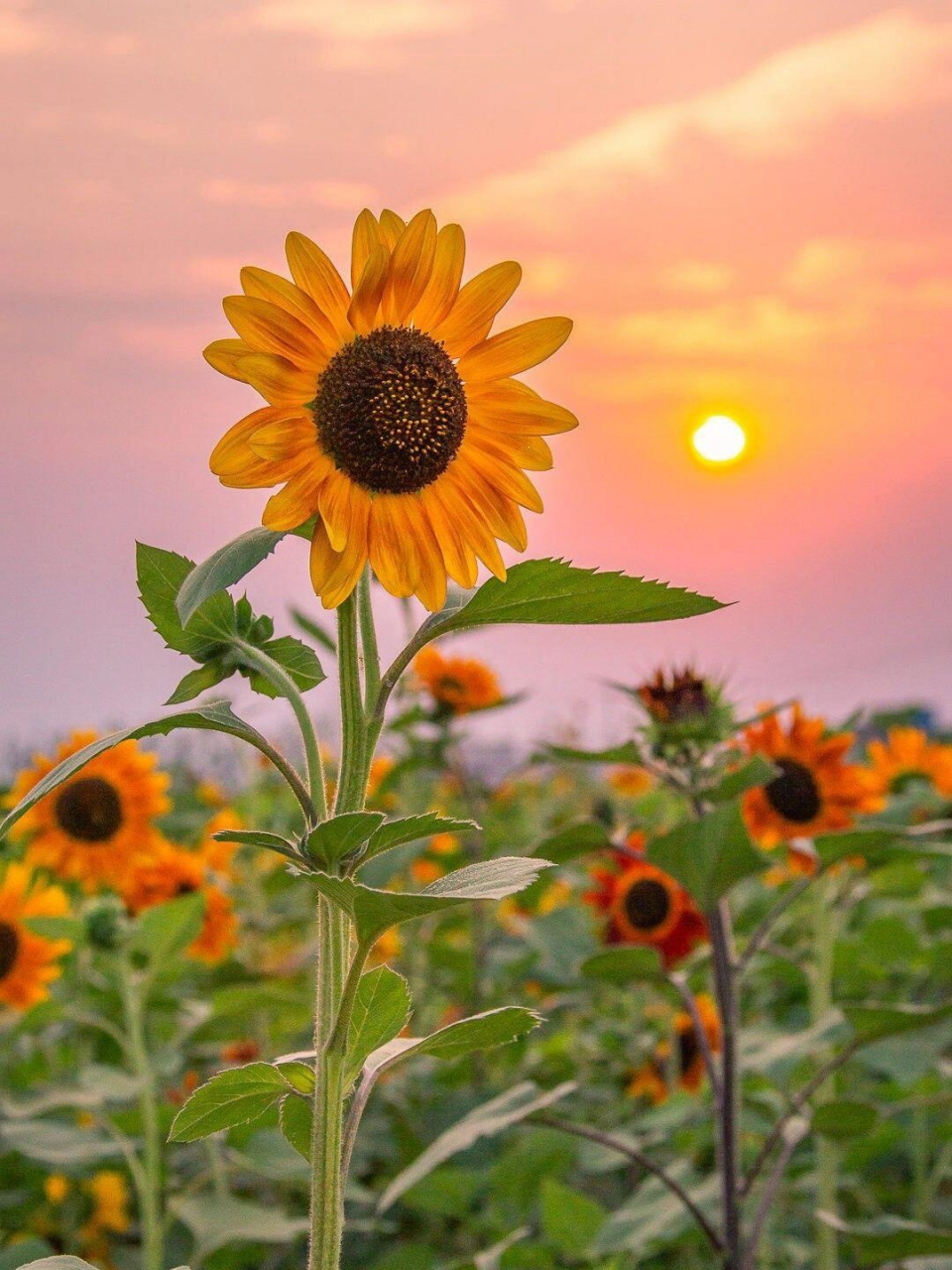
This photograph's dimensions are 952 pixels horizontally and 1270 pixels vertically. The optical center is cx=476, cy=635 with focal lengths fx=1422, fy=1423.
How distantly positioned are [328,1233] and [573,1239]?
1127mm

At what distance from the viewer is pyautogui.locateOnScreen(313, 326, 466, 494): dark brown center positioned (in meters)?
0.91

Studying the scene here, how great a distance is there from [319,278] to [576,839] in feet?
2.99

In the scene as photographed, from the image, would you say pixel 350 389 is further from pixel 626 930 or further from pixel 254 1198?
pixel 254 1198

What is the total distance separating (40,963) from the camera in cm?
245

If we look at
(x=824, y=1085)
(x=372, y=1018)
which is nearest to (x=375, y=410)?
(x=372, y=1018)

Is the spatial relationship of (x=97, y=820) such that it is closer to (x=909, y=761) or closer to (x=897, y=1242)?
(x=897, y=1242)

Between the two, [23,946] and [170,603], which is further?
[23,946]

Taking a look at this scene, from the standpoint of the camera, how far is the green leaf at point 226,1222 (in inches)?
67.4

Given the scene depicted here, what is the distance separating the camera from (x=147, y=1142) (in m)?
1.92

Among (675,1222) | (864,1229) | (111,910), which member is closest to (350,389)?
(675,1222)

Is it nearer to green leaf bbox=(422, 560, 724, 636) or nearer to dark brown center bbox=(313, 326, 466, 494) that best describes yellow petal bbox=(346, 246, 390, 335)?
dark brown center bbox=(313, 326, 466, 494)

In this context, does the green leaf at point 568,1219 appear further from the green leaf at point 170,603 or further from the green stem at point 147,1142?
the green leaf at point 170,603

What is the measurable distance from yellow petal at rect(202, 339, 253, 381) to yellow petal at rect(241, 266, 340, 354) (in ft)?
0.11

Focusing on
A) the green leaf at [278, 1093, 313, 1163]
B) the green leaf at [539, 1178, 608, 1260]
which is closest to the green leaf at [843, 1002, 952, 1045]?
the green leaf at [539, 1178, 608, 1260]
